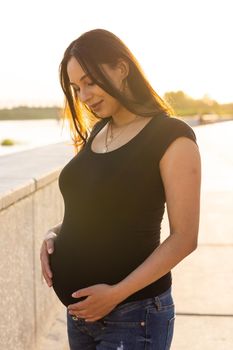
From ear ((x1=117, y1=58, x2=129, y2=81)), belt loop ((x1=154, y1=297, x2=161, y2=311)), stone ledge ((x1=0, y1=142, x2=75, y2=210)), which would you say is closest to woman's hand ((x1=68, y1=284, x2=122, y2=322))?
belt loop ((x1=154, y1=297, x2=161, y2=311))

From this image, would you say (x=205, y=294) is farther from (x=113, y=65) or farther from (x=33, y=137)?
(x=33, y=137)

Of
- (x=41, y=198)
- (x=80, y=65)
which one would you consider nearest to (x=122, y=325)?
(x=80, y=65)

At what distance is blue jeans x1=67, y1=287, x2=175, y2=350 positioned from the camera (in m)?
1.80

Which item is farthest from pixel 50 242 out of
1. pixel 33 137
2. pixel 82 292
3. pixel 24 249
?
pixel 33 137

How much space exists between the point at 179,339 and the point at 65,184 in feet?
6.94

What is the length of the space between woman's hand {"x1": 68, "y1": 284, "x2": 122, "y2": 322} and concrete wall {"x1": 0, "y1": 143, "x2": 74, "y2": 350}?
0.96 m

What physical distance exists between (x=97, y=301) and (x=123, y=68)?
746 mm

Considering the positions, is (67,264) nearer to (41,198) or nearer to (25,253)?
(25,253)

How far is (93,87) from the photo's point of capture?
1.88 metres

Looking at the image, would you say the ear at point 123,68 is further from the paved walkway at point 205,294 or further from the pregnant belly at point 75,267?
the paved walkway at point 205,294

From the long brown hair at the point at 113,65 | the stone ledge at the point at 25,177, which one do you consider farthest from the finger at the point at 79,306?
the stone ledge at the point at 25,177

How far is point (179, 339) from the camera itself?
3775mm

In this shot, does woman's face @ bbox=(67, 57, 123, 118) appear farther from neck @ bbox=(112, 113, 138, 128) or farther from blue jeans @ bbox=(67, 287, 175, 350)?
blue jeans @ bbox=(67, 287, 175, 350)

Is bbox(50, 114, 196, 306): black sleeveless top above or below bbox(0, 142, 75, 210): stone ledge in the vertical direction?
above
